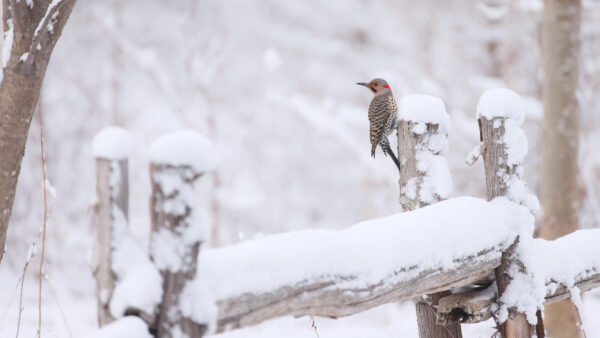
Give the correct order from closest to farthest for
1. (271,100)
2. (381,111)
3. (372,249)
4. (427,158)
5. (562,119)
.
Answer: (372,249) → (427,158) → (381,111) → (562,119) → (271,100)

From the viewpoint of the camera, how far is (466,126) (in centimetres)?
697

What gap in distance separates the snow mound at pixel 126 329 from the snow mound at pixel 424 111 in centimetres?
151

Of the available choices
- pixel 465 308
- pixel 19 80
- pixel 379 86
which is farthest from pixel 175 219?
pixel 379 86

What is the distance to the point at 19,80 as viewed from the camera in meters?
1.88

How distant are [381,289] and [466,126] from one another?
5.60 meters

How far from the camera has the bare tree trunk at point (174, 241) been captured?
1327 millimetres

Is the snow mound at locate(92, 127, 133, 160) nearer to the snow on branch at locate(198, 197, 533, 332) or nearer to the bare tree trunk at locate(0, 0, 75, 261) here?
the snow on branch at locate(198, 197, 533, 332)

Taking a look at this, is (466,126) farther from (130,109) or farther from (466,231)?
(130,109)

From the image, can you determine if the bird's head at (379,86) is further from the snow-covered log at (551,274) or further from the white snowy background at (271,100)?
the white snowy background at (271,100)

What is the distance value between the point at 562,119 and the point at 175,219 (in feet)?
13.7

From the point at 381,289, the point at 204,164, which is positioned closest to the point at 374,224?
the point at 381,289

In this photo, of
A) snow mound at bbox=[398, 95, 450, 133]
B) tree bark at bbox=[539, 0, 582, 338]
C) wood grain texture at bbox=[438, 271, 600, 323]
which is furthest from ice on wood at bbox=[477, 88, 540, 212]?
tree bark at bbox=[539, 0, 582, 338]

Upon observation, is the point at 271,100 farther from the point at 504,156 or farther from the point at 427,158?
the point at 504,156

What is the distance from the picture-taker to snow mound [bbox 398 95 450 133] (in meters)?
2.36
